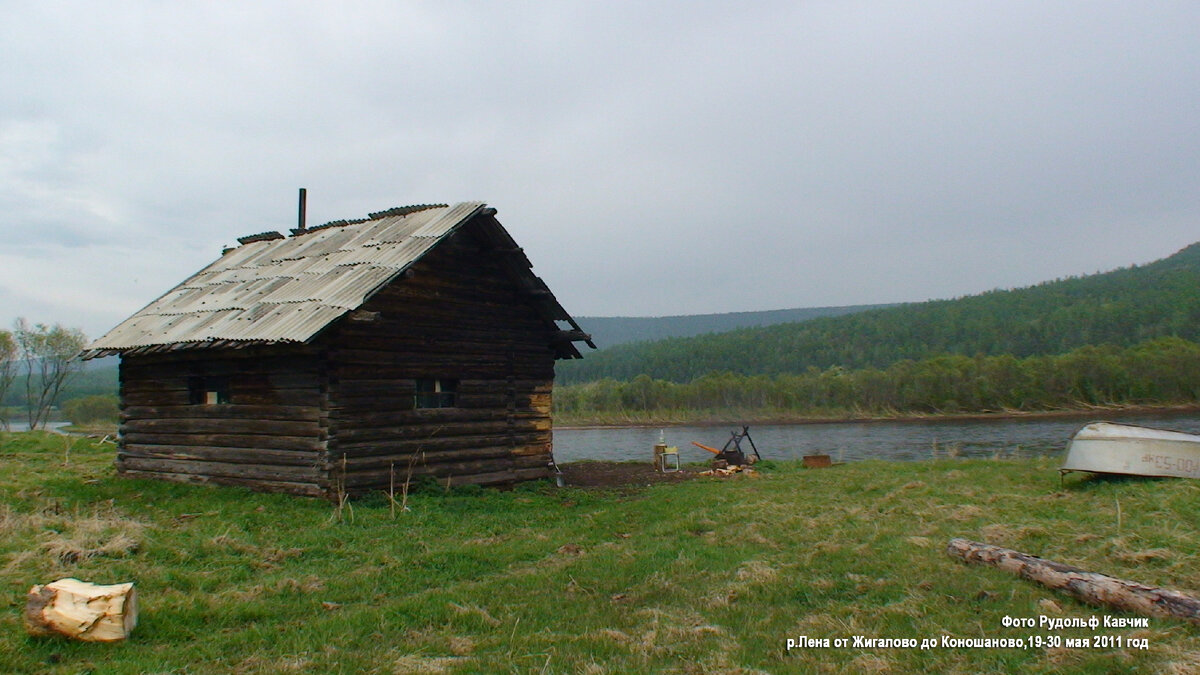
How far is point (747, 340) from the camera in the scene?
125 m

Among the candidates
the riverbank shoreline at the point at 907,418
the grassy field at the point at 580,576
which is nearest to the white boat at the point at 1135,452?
the grassy field at the point at 580,576

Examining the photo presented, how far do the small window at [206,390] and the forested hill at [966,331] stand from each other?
85.5 metres

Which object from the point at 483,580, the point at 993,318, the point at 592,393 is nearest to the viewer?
the point at 483,580

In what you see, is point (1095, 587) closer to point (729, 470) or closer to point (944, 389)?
point (729, 470)

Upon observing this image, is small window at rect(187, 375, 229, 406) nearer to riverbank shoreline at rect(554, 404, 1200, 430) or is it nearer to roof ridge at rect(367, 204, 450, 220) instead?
roof ridge at rect(367, 204, 450, 220)

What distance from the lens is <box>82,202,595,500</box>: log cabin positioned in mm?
12938

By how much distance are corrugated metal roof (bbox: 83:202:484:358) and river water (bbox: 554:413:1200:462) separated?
56.6 feet

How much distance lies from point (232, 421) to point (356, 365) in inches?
112

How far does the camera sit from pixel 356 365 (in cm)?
1323

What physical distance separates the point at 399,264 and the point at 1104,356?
64943 millimetres

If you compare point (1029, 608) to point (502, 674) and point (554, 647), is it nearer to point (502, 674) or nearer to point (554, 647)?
point (554, 647)

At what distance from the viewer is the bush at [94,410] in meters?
76.5

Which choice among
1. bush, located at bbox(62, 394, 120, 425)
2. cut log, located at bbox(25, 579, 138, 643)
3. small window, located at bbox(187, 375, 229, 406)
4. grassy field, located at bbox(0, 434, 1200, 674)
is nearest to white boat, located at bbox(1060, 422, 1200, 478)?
grassy field, located at bbox(0, 434, 1200, 674)

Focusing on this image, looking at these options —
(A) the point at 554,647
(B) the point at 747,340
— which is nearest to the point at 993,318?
(B) the point at 747,340
